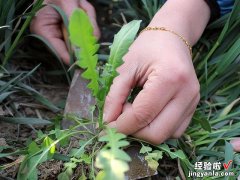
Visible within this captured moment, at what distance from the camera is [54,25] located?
1.50m

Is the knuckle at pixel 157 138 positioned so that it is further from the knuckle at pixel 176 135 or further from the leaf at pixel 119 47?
the leaf at pixel 119 47

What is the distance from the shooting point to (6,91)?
1303mm

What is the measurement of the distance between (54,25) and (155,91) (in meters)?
0.60

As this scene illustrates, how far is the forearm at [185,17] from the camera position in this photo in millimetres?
1283

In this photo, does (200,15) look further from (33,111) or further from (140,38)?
(33,111)

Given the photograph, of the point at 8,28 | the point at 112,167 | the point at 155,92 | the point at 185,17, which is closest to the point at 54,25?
the point at 8,28

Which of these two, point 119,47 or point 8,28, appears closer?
point 119,47

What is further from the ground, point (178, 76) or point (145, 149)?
point (178, 76)

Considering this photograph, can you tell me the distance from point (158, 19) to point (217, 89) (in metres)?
0.37

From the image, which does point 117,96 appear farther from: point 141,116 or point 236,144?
point 236,144

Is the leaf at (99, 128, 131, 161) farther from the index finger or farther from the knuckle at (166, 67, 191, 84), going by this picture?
the knuckle at (166, 67, 191, 84)

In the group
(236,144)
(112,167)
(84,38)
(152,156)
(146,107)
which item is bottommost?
(236,144)

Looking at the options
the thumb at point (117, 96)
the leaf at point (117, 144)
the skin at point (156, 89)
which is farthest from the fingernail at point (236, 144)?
the leaf at point (117, 144)

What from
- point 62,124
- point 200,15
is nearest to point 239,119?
point 200,15
